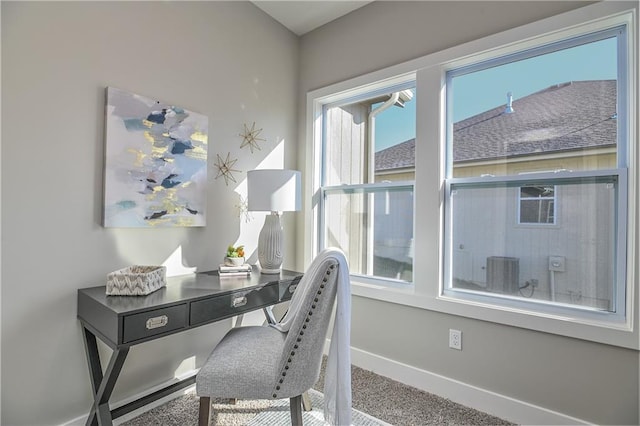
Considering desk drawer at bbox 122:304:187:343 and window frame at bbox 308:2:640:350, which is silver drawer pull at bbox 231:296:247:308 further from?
window frame at bbox 308:2:640:350

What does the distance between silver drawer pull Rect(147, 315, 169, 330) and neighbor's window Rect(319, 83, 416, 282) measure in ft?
5.12

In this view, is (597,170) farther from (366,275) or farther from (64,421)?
(64,421)

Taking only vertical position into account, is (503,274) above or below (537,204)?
below

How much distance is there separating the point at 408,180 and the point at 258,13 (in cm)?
180

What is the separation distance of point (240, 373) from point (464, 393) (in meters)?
1.45

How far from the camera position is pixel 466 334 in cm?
197

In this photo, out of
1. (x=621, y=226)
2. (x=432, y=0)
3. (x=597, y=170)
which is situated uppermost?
(x=432, y=0)

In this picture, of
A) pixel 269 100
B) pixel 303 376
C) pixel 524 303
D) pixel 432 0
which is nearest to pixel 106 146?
pixel 269 100

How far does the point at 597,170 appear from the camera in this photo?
164 cm

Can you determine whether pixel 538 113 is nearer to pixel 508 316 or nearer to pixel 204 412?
pixel 508 316

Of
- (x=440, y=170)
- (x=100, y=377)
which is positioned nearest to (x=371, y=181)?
(x=440, y=170)

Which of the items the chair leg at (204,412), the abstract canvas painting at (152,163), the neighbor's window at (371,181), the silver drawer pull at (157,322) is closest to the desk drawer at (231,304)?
the silver drawer pull at (157,322)

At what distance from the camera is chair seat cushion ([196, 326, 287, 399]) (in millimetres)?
1317

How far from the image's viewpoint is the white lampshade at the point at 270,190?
6.95 feet
